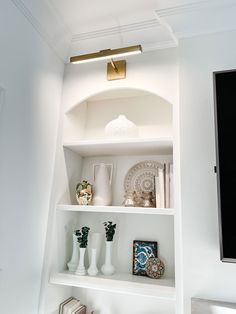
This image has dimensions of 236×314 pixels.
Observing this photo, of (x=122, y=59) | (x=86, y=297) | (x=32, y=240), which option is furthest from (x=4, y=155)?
(x=86, y=297)

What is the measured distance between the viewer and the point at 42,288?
1.39 metres

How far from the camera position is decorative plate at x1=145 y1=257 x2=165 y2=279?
1437 mm

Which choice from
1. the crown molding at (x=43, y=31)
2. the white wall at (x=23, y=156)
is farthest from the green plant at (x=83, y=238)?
the crown molding at (x=43, y=31)

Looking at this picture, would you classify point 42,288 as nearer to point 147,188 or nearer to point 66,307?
point 66,307

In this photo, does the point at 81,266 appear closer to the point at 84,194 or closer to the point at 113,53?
the point at 84,194

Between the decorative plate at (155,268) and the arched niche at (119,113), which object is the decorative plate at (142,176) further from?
the decorative plate at (155,268)

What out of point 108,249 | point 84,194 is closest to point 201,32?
point 84,194

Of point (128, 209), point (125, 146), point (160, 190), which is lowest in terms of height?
point (128, 209)

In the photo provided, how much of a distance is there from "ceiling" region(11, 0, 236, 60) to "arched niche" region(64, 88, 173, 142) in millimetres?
353

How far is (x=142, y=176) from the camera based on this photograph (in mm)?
1675

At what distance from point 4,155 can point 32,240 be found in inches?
20.7

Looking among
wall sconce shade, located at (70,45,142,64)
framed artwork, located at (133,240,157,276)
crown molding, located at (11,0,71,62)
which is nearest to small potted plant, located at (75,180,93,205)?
framed artwork, located at (133,240,157,276)

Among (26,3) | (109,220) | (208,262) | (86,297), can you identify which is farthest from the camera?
(109,220)

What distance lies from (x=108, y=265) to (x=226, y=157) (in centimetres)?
98
